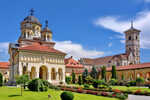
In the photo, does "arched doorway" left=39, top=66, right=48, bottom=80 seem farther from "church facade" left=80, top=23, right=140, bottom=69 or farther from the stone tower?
the stone tower

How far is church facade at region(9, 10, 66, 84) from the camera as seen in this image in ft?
153

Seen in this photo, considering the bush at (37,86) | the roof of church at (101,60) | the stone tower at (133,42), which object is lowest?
the bush at (37,86)

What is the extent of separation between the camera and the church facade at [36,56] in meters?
46.5

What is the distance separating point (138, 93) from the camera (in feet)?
86.9

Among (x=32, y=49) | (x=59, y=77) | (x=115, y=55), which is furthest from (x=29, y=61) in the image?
(x=115, y=55)

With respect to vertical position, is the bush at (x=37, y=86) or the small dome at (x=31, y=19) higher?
the small dome at (x=31, y=19)

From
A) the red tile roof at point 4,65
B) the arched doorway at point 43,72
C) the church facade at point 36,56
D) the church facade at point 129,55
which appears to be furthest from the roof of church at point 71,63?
the red tile roof at point 4,65

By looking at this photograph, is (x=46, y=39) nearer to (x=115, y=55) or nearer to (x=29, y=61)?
(x=29, y=61)

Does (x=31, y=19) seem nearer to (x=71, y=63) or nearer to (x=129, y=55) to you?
(x=71, y=63)

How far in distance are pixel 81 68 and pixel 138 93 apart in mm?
56384

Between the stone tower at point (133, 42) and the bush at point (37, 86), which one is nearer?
the bush at point (37, 86)

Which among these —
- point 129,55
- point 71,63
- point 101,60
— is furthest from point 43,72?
point 129,55

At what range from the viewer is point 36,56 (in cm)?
4819

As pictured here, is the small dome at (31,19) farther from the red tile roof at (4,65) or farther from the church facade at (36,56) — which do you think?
the red tile roof at (4,65)
